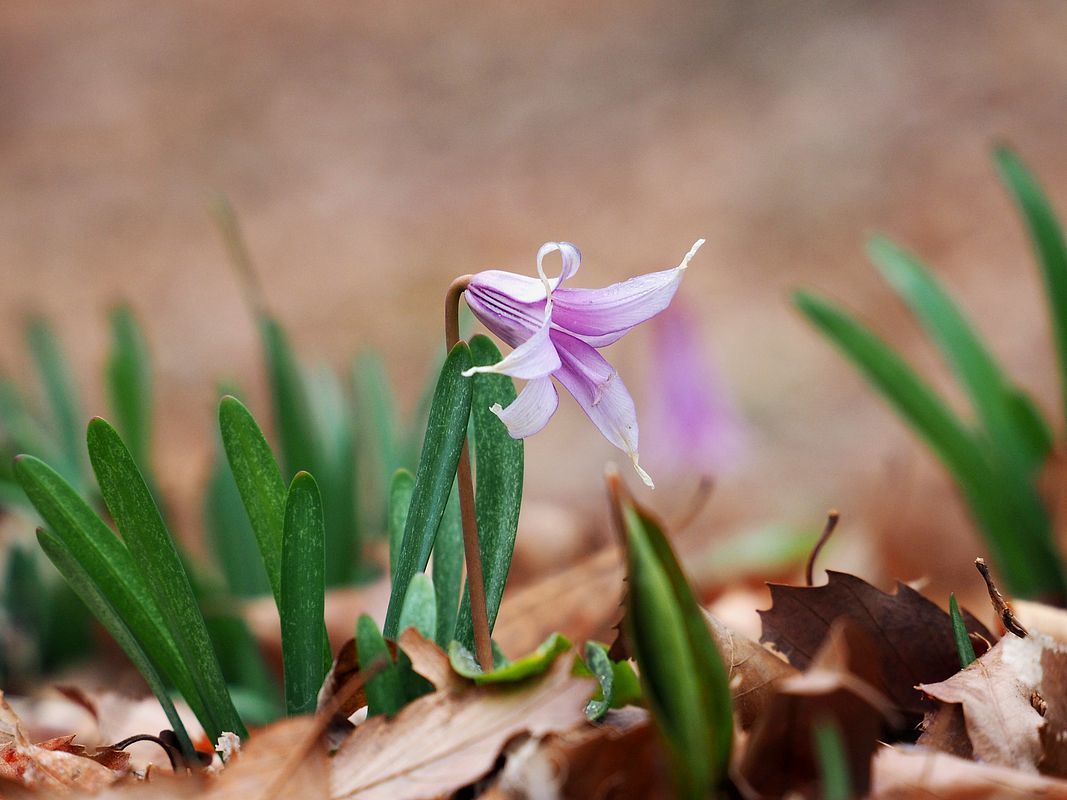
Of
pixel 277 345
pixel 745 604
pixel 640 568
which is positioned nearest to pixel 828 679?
pixel 640 568

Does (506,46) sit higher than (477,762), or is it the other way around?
(506,46)

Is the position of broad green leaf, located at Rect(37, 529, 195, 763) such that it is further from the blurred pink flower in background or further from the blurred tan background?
the blurred tan background

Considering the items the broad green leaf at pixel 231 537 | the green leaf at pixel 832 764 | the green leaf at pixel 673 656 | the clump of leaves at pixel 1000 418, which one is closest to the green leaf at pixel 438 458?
the green leaf at pixel 673 656

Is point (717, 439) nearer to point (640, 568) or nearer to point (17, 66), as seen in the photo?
point (640, 568)

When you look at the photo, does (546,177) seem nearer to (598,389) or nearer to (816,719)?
(598,389)

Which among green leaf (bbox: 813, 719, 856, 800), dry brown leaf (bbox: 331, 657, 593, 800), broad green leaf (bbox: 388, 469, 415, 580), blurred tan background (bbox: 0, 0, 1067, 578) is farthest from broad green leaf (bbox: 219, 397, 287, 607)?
blurred tan background (bbox: 0, 0, 1067, 578)
